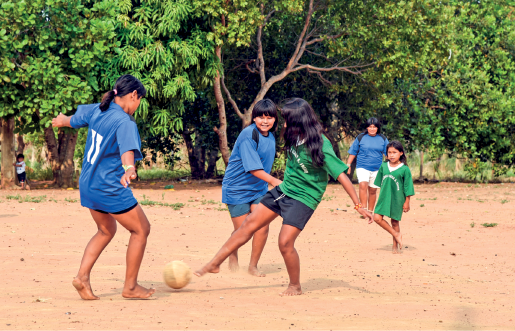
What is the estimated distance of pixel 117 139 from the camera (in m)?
4.72

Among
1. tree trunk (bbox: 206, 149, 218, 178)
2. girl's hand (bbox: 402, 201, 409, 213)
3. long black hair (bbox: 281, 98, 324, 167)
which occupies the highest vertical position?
long black hair (bbox: 281, 98, 324, 167)

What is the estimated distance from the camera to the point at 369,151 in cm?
1055

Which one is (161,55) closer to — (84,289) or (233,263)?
(233,263)

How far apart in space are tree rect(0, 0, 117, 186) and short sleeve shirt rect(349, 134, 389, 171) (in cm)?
715

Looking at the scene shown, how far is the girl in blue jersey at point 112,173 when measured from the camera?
4.75 m

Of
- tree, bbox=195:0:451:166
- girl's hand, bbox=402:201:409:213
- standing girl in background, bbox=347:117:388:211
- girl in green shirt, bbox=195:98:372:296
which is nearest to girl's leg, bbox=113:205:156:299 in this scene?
girl in green shirt, bbox=195:98:372:296

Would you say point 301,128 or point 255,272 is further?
point 255,272

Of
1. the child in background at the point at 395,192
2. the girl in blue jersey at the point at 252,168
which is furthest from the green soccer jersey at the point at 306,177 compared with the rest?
the child in background at the point at 395,192

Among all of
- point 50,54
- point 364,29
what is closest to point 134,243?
point 50,54

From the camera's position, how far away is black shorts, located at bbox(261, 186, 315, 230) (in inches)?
207

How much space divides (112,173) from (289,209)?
1548 mm

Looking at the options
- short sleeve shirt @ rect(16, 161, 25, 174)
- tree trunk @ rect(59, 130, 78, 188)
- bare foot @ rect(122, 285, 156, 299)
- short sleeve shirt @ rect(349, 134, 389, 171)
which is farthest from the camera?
tree trunk @ rect(59, 130, 78, 188)

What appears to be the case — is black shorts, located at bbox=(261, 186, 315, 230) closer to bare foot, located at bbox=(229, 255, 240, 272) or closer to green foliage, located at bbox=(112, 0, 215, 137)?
bare foot, located at bbox=(229, 255, 240, 272)

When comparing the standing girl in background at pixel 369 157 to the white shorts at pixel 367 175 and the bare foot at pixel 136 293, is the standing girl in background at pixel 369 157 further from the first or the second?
the bare foot at pixel 136 293
